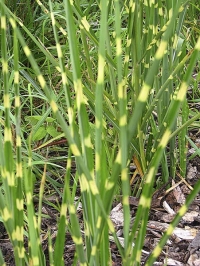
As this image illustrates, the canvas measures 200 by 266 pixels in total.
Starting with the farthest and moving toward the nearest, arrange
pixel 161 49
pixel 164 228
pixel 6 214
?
pixel 164 228 → pixel 6 214 → pixel 161 49

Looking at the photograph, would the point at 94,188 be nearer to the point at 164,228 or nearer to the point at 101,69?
the point at 101,69

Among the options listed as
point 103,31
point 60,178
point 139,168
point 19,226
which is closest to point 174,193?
point 139,168

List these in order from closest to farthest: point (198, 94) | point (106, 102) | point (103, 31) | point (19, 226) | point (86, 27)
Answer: point (103, 31)
point (19, 226)
point (86, 27)
point (106, 102)
point (198, 94)

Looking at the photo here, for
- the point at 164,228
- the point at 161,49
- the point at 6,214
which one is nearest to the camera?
the point at 161,49

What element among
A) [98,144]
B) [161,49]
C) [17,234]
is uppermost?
[161,49]

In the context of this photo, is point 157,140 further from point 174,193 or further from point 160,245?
point 160,245

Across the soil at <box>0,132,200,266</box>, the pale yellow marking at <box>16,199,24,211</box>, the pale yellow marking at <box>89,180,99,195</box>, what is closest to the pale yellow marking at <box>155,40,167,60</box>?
the pale yellow marking at <box>89,180,99,195</box>

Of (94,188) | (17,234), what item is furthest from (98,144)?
(17,234)

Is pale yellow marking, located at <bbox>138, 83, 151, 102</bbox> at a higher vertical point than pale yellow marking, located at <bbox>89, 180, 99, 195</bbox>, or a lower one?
higher

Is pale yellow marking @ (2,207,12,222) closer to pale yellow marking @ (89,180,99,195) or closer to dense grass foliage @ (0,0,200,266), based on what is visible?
dense grass foliage @ (0,0,200,266)

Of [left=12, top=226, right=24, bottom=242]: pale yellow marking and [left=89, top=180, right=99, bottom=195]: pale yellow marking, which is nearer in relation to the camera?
[left=89, top=180, right=99, bottom=195]: pale yellow marking

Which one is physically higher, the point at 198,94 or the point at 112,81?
the point at 112,81
